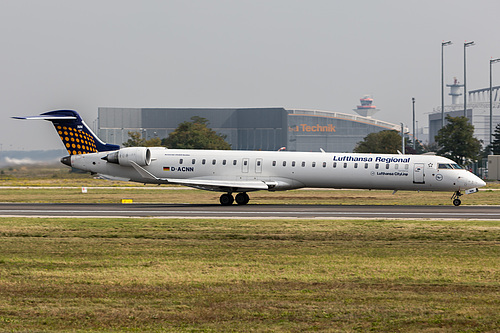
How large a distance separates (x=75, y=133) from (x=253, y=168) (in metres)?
11.3

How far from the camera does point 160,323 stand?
33.6ft

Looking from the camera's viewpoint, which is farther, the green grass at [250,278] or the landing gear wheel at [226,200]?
the landing gear wheel at [226,200]

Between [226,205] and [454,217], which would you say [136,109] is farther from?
[454,217]

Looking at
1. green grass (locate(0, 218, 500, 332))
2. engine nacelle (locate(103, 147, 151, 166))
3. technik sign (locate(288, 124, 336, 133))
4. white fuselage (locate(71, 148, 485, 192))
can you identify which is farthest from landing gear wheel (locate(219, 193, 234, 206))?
→ technik sign (locate(288, 124, 336, 133))

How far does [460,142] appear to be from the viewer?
83.9 metres

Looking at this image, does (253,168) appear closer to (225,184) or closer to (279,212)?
(225,184)

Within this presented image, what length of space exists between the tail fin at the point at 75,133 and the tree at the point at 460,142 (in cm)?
5583

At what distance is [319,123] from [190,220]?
167615 millimetres

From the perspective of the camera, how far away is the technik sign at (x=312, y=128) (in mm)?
185875

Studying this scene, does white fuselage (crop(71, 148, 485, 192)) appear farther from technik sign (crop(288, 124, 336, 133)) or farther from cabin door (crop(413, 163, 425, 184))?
technik sign (crop(288, 124, 336, 133))

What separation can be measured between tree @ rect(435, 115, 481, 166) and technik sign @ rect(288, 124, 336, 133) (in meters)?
101

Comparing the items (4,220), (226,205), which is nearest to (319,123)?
(226,205)

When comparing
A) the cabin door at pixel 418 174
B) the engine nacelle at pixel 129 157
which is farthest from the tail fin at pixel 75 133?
the cabin door at pixel 418 174

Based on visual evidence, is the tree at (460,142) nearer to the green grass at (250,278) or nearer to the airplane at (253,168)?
the airplane at (253,168)
